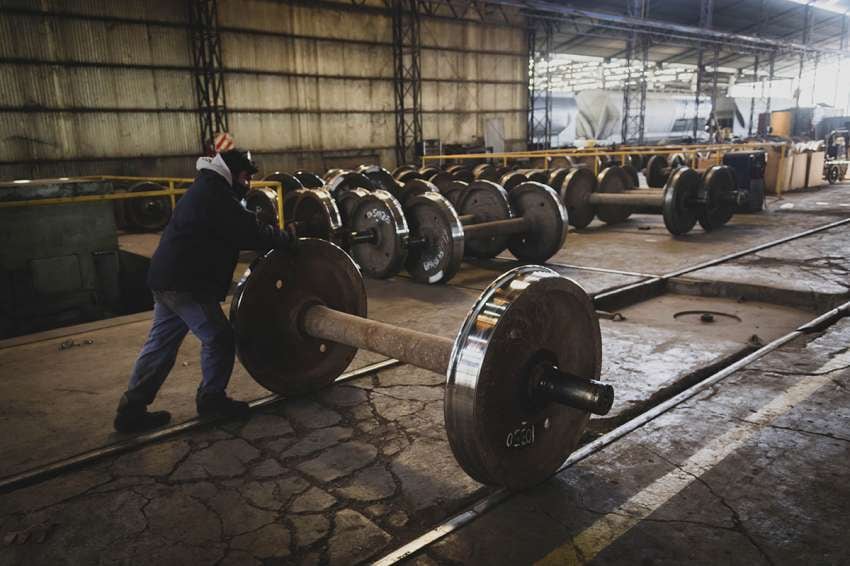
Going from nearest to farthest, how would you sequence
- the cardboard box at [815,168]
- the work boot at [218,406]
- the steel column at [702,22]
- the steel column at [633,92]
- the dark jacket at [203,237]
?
1. the dark jacket at [203,237]
2. the work boot at [218,406]
3. the cardboard box at [815,168]
4. the steel column at [633,92]
5. the steel column at [702,22]

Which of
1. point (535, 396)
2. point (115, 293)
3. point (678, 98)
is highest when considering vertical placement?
point (678, 98)

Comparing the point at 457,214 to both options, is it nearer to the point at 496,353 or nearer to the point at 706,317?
the point at 706,317

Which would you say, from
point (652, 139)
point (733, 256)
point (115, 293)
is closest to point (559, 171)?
point (733, 256)

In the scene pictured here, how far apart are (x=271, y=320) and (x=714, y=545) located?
98.9 inches

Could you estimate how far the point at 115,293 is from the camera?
7.43 meters

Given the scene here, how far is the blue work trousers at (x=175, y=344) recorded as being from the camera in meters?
3.30

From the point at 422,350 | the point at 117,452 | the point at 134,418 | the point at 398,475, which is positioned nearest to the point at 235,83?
the point at 134,418

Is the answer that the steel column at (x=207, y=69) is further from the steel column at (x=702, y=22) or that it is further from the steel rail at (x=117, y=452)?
the steel column at (x=702, y=22)

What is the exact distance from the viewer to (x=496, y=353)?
2279mm

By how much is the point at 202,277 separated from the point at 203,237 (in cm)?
22

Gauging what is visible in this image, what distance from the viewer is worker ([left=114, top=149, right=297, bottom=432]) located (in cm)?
322

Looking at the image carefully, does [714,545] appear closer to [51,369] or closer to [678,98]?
A: [51,369]

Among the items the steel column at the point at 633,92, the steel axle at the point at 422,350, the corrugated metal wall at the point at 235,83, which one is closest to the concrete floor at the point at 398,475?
the steel axle at the point at 422,350

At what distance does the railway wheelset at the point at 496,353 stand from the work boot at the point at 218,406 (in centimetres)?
21
